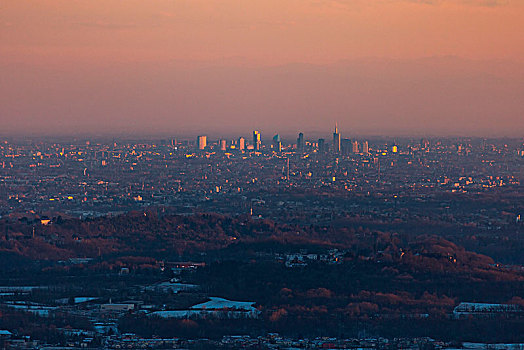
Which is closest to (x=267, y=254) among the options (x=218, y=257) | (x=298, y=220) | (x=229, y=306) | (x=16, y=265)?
(x=218, y=257)

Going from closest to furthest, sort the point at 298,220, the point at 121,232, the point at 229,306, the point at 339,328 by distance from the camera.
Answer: the point at 339,328 < the point at 229,306 < the point at 121,232 < the point at 298,220

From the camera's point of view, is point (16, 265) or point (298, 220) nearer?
point (16, 265)

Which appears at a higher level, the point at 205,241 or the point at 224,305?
the point at 224,305

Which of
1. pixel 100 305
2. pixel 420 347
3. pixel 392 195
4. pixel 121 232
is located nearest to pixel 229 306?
pixel 100 305

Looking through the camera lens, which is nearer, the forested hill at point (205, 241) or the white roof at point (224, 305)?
the white roof at point (224, 305)

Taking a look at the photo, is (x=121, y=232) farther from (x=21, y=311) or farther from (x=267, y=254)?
(x=21, y=311)

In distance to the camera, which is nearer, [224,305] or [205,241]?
[224,305]

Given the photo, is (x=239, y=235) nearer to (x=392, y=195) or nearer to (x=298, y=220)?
(x=298, y=220)

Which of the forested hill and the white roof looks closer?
the white roof

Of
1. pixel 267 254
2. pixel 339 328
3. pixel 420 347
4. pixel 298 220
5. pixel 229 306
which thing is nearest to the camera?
pixel 420 347
